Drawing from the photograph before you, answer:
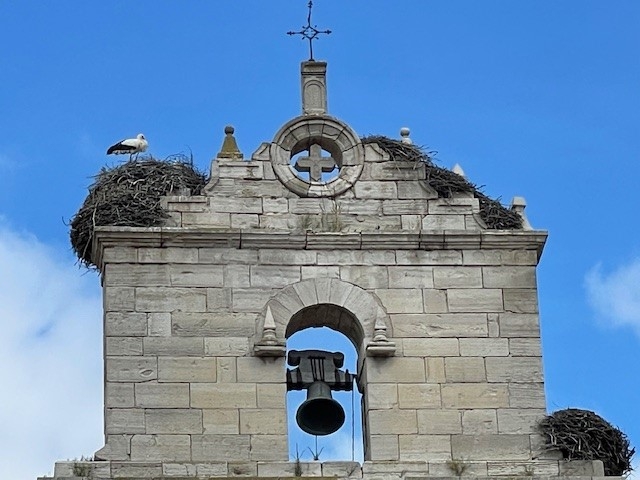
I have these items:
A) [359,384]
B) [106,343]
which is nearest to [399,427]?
[359,384]

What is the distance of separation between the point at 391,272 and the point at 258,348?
1.56 metres

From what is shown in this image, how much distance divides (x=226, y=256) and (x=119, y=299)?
113 cm

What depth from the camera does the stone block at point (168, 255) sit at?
25688mm

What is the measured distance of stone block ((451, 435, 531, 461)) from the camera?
82.2 ft

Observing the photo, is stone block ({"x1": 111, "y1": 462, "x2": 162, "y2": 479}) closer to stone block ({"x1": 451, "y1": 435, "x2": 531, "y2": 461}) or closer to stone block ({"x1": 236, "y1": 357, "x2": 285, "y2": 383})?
stone block ({"x1": 236, "y1": 357, "x2": 285, "y2": 383})

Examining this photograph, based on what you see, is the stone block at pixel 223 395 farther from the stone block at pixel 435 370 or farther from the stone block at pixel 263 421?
the stone block at pixel 435 370

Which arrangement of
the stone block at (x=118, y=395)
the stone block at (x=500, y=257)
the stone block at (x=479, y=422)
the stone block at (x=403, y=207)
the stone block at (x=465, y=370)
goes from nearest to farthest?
the stone block at (x=118, y=395), the stone block at (x=479, y=422), the stone block at (x=465, y=370), the stone block at (x=500, y=257), the stone block at (x=403, y=207)

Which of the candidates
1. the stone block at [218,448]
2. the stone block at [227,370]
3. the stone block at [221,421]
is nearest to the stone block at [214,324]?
the stone block at [227,370]

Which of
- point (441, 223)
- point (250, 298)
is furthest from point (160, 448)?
point (441, 223)

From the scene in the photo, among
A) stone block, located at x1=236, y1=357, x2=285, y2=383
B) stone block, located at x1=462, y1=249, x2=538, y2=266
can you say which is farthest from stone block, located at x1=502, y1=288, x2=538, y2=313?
stone block, located at x1=236, y1=357, x2=285, y2=383

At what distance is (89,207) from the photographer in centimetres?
2614

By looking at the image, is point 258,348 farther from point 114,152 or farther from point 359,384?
point 114,152

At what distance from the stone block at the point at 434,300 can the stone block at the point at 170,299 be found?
2122mm

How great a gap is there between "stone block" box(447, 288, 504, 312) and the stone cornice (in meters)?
0.44
